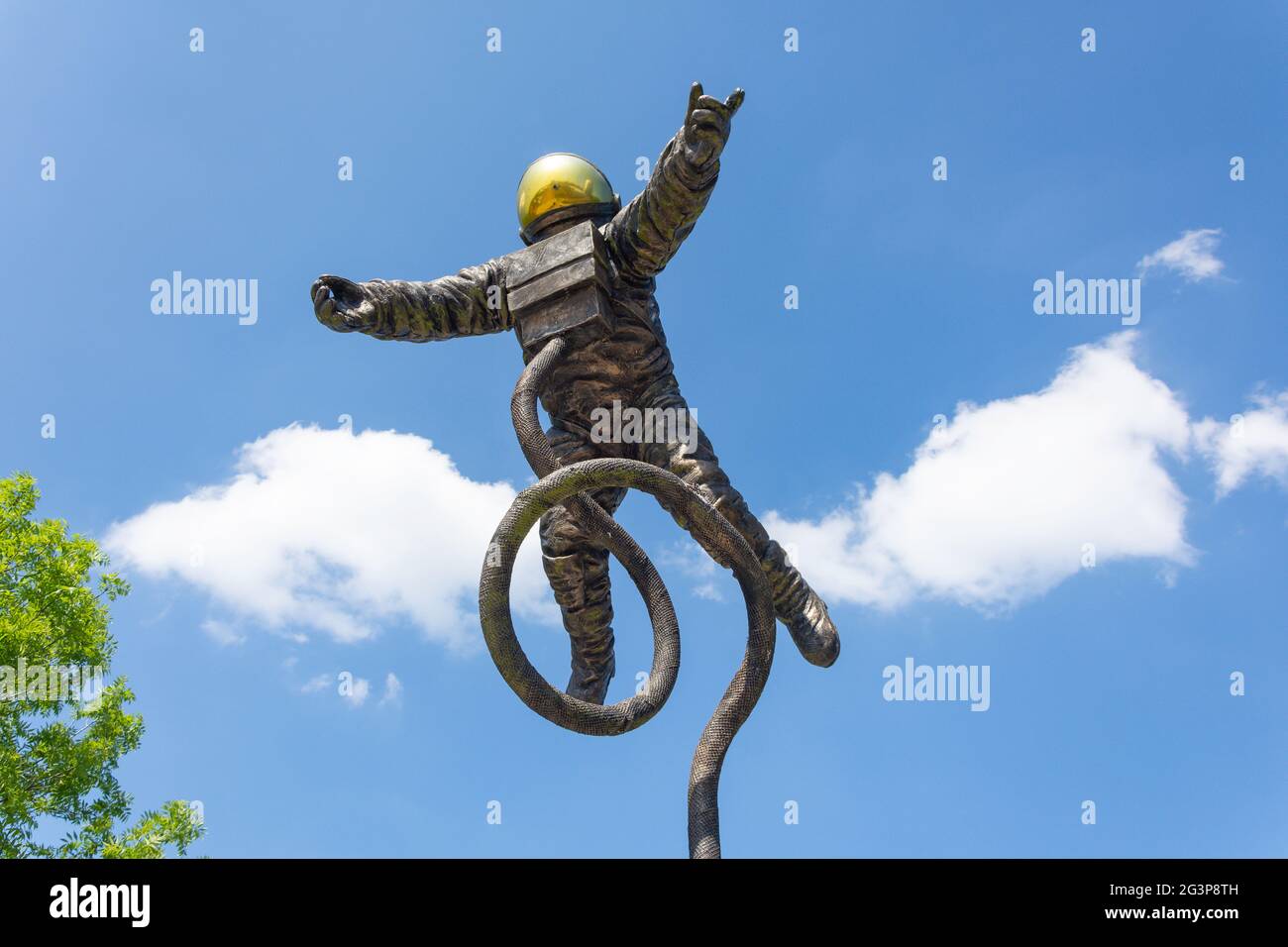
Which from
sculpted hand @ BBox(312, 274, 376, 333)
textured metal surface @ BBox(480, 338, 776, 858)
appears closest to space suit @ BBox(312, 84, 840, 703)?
sculpted hand @ BBox(312, 274, 376, 333)

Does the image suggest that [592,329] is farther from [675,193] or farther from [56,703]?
[56,703]

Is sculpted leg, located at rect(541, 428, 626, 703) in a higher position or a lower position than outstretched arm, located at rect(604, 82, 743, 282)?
lower

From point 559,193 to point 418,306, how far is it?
80 cm

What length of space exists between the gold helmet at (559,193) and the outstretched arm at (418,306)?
1.02ft

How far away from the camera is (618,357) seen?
15.6 feet

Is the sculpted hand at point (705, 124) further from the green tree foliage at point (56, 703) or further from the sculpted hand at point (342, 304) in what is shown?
the green tree foliage at point (56, 703)

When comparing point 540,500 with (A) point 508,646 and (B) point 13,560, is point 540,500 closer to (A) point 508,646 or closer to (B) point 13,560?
(A) point 508,646

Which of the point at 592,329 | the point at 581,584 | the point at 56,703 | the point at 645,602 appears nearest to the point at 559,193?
the point at 592,329

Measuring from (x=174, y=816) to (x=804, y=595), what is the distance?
6.27 m

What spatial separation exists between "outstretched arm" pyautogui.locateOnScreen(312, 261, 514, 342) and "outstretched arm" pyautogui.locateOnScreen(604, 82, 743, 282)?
2.30ft

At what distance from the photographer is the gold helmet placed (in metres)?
4.95

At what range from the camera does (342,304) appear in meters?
4.91

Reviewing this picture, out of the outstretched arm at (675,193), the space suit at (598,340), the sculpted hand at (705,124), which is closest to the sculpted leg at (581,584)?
the space suit at (598,340)

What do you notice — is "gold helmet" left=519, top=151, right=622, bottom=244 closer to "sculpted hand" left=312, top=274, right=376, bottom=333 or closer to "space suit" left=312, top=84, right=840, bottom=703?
"space suit" left=312, top=84, right=840, bottom=703
